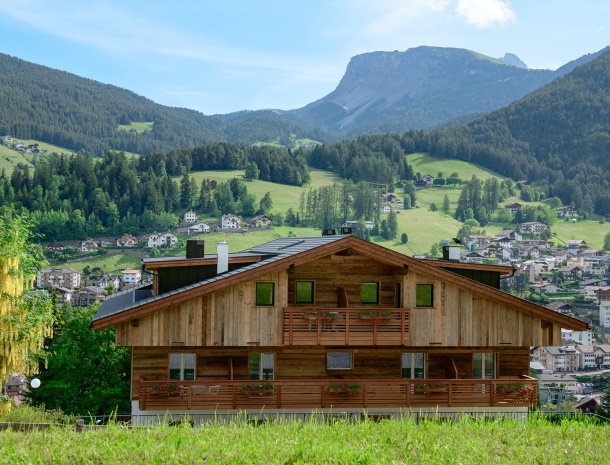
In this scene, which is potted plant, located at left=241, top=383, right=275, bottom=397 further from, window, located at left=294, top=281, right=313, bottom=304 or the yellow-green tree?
the yellow-green tree

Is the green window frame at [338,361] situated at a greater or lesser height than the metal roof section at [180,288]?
lesser

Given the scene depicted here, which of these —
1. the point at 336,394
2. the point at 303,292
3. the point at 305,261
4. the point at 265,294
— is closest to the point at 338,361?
the point at 336,394

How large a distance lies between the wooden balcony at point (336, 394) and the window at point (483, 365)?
1.20 meters

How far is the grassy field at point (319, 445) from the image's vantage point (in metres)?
13.3

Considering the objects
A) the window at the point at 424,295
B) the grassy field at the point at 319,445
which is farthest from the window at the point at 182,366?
the grassy field at the point at 319,445

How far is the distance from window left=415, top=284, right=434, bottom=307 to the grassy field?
9740 mm

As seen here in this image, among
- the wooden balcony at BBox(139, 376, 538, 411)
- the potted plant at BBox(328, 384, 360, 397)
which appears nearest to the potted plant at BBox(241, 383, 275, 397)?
the wooden balcony at BBox(139, 376, 538, 411)

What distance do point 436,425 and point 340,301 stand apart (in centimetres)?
1059

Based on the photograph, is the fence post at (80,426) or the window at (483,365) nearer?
the fence post at (80,426)

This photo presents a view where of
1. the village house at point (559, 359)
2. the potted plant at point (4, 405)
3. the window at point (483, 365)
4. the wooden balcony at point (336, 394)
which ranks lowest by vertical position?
the village house at point (559, 359)

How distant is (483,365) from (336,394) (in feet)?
19.3

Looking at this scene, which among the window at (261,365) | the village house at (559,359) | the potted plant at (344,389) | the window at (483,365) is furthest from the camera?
the village house at (559,359)

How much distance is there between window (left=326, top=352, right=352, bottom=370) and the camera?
27.5 meters

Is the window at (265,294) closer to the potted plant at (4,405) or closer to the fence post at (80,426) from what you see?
the potted plant at (4,405)
